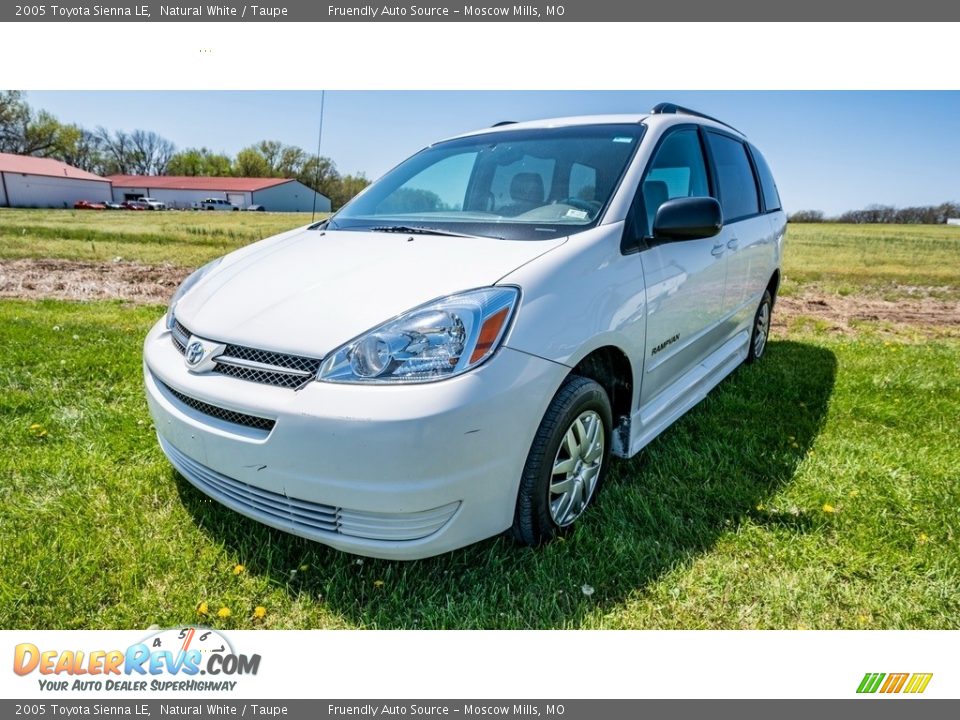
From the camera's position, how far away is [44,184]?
25672mm

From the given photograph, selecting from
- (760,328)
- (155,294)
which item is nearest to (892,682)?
(760,328)

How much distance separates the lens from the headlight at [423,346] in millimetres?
1737

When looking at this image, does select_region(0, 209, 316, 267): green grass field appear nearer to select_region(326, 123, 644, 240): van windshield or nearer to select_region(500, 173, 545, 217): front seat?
select_region(326, 123, 644, 240): van windshield

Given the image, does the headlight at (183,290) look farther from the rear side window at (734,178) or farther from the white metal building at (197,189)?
the white metal building at (197,189)

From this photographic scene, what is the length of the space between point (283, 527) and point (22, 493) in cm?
156

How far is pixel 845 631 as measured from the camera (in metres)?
1.89

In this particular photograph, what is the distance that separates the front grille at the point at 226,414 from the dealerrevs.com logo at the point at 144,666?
2.31ft

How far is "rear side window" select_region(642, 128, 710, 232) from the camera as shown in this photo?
265 cm

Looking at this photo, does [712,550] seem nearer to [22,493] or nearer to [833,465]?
[833,465]

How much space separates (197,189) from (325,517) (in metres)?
31.8

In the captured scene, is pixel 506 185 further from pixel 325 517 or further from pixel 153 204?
pixel 153 204

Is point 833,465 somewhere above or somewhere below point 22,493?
above

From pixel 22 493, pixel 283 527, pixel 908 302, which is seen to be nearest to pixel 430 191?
pixel 283 527

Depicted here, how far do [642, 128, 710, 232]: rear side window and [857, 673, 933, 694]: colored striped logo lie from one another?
1.85m
